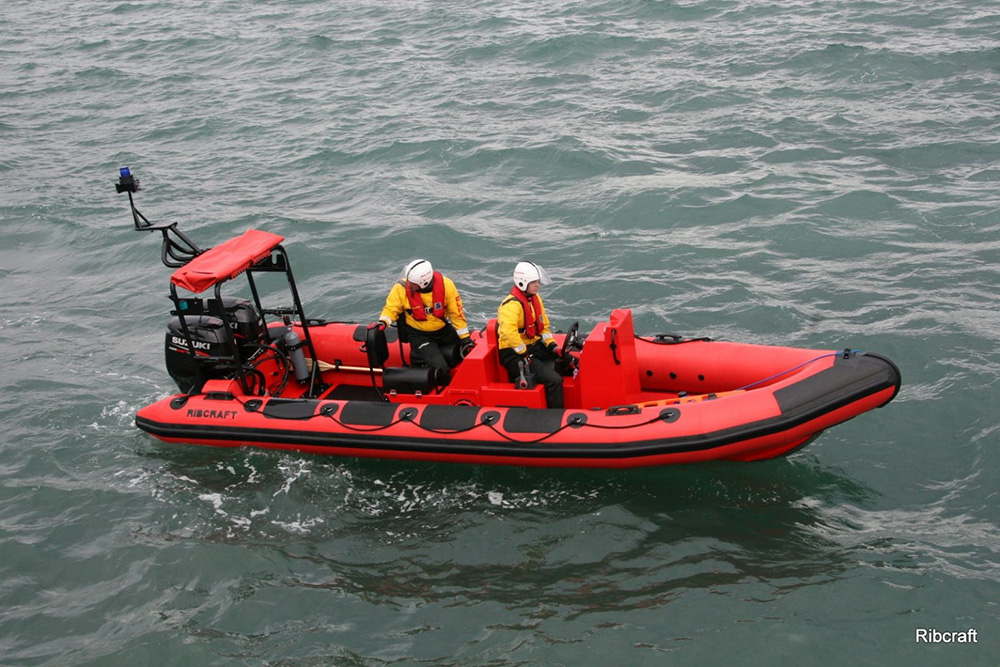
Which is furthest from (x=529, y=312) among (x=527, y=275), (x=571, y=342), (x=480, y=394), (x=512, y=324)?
(x=480, y=394)

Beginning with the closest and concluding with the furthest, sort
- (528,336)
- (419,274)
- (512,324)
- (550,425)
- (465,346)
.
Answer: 1. (550,425)
2. (512,324)
3. (528,336)
4. (419,274)
5. (465,346)

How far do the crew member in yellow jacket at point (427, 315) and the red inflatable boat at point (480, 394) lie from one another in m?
0.18

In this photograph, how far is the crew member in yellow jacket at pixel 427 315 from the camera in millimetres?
7422

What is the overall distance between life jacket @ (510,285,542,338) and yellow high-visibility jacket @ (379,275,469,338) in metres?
0.65

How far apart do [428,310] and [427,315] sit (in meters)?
0.04

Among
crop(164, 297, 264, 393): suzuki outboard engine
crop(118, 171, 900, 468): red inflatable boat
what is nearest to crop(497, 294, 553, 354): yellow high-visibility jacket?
crop(118, 171, 900, 468): red inflatable boat

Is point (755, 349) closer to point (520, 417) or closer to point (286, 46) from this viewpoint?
point (520, 417)

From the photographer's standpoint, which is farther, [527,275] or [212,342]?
[212,342]

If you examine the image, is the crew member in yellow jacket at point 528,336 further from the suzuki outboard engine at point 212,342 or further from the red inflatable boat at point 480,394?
the suzuki outboard engine at point 212,342

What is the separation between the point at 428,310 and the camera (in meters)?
7.52

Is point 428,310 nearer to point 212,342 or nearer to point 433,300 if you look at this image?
point 433,300

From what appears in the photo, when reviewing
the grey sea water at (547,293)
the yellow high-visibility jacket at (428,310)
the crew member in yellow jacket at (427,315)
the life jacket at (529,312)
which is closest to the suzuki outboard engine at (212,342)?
the grey sea water at (547,293)

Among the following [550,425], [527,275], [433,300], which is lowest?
[550,425]

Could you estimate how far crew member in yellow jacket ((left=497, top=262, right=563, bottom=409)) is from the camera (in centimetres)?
701
